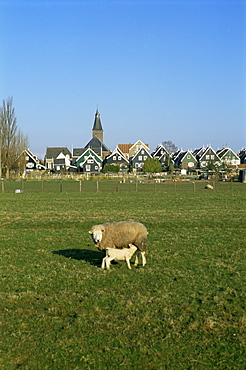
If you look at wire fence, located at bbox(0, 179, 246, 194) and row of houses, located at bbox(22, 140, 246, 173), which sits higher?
row of houses, located at bbox(22, 140, 246, 173)

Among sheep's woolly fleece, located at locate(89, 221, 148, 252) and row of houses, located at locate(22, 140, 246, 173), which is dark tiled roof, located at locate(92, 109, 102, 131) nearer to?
row of houses, located at locate(22, 140, 246, 173)

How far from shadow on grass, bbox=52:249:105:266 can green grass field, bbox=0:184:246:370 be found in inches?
1.2

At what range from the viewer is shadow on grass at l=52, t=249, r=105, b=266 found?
522 inches

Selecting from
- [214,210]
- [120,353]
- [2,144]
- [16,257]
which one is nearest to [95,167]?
[2,144]

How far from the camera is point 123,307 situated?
345 inches

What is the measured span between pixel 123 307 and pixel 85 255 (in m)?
→ 5.44

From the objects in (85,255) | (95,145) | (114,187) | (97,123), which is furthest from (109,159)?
(85,255)

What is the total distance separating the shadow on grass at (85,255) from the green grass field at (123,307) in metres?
0.03

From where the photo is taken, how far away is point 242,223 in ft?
72.0

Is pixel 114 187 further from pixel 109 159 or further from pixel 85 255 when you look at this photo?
pixel 109 159

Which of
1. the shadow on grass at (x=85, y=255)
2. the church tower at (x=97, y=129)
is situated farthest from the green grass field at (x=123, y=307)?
the church tower at (x=97, y=129)

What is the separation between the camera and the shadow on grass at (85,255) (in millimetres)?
13250

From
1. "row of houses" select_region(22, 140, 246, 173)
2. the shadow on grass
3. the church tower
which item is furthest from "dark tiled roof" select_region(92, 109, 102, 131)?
the shadow on grass

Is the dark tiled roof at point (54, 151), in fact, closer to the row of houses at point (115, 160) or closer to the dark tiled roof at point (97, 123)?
the row of houses at point (115, 160)
